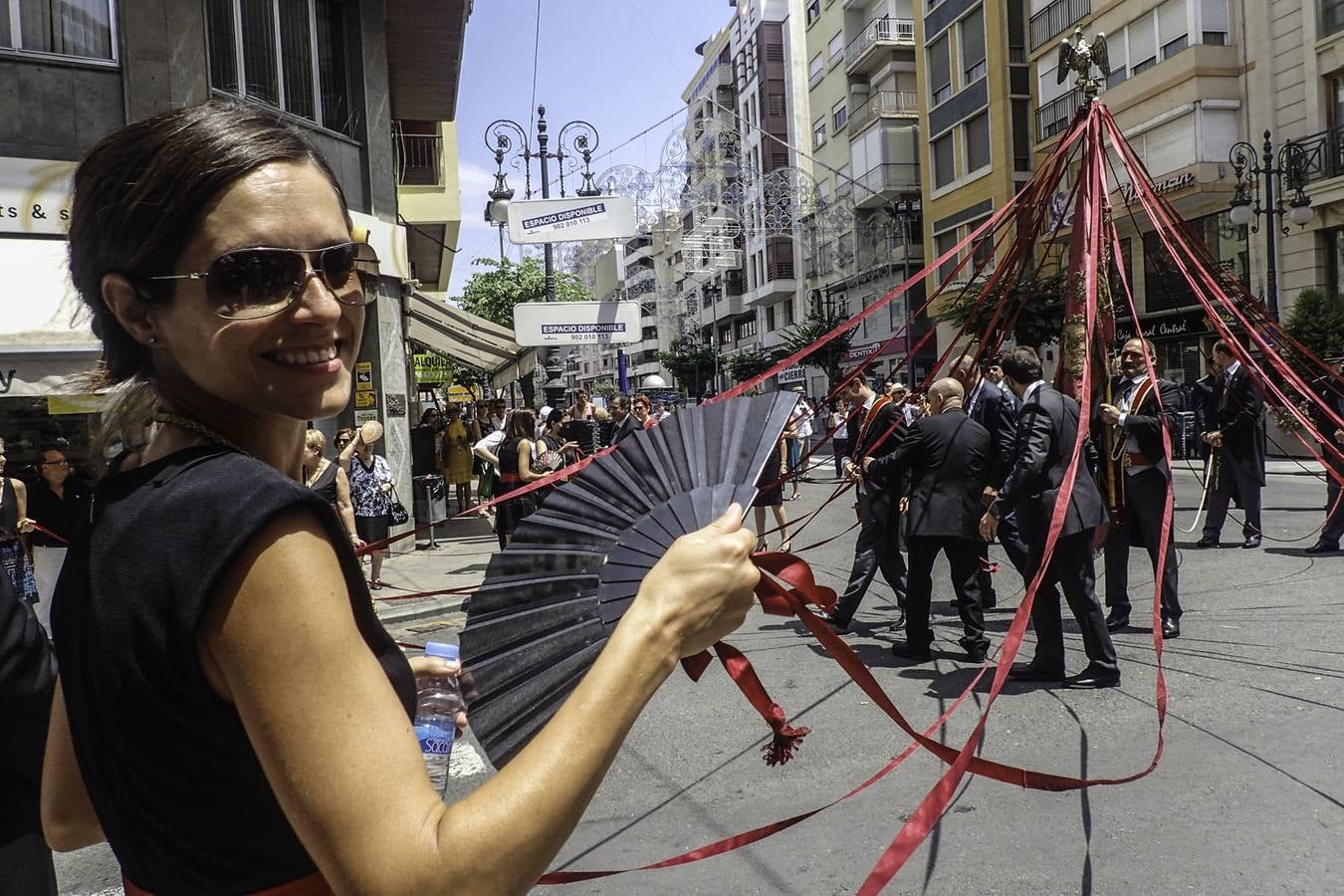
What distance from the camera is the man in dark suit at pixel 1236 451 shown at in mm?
9688

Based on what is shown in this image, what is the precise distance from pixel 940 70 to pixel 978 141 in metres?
3.79

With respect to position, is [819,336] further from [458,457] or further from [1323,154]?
[458,457]

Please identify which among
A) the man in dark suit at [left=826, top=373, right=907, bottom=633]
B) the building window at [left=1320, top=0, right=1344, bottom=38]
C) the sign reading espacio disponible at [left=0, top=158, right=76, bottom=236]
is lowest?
the man in dark suit at [left=826, top=373, right=907, bottom=633]

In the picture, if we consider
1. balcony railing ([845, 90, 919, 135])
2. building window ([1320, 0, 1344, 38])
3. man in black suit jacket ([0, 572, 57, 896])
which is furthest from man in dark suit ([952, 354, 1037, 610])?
balcony railing ([845, 90, 919, 135])

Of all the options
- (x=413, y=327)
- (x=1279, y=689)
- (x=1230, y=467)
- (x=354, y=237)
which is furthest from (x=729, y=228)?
(x=354, y=237)

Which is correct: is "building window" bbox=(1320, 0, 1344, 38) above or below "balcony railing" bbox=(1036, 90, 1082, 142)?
below

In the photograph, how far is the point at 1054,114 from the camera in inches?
1198

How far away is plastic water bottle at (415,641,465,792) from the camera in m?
1.74

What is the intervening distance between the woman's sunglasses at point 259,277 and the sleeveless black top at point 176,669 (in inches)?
6.6

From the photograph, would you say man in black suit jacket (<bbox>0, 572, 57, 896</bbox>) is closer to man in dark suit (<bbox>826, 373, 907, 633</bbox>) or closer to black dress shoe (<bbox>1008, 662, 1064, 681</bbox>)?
black dress shoe (<bbox>1008, 662, 1064, 681</bbox>)

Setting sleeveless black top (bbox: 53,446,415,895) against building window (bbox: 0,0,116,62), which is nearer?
sleeveless black top (bbox: 53,446,415,895)

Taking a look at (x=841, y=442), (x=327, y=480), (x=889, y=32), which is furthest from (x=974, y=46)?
(x=327, y=480)

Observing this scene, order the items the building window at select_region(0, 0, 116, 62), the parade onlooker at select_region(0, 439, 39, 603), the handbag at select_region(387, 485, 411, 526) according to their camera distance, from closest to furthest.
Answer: the parade onlooker at select_region(0, 439, 39, 603), the handbag at select_region(387, 485, 411, 526), the building window at select_region(0, 0, 116, 62)

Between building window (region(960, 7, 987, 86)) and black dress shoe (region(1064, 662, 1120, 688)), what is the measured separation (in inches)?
1241
